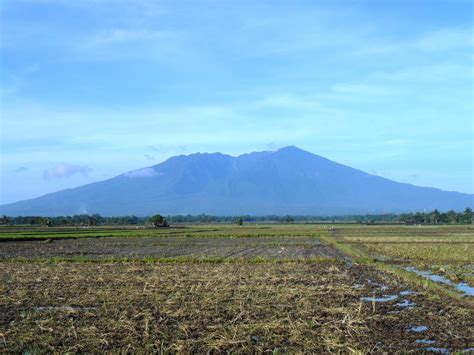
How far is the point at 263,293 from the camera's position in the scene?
42.8 feet

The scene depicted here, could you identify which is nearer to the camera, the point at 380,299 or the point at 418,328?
the point at 418,328

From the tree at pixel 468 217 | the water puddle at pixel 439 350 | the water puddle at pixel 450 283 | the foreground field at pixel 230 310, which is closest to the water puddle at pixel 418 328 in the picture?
the foreground field at pixel 230 310

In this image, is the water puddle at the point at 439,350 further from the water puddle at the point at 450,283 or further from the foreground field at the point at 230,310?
the water puddle at the point at 450,283

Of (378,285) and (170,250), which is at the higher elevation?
(378,285)

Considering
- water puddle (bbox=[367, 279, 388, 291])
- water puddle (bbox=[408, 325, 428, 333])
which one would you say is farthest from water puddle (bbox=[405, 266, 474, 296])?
water puddle (bbox=[408, 325, 428, 333])

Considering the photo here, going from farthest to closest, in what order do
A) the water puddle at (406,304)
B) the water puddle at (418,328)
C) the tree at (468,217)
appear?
the tree at (468,217) < the water puddle at (406,304) < the water puddle at (418,328)

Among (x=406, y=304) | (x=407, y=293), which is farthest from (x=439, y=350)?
(x=407, y=293)

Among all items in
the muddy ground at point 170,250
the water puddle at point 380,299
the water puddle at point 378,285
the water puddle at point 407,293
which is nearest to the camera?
the water puddle at point 380,299

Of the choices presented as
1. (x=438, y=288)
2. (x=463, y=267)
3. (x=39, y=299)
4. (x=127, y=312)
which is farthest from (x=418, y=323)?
(x=463, y=267)

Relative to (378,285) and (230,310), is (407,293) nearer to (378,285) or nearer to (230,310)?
(378,285)

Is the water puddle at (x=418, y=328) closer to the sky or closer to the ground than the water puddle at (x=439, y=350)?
closer to the sky

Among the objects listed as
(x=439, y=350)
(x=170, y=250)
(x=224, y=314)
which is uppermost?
(x=224, y=314)

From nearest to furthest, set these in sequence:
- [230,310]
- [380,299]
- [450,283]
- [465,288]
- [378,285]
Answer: [230,310] < [380,299] < [465,288] < [378,285] < [450,283]

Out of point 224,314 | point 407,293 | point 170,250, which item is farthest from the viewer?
point 170,250
